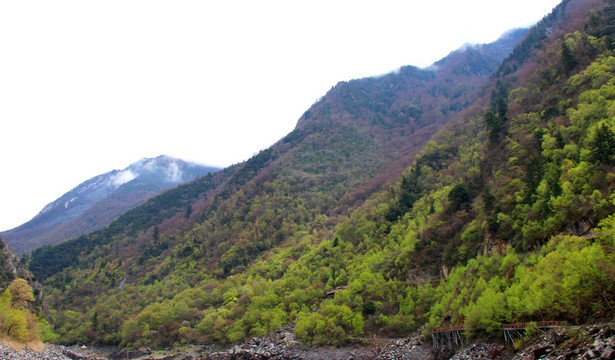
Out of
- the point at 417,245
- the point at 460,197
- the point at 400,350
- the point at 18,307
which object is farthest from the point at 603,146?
the point at 18,307

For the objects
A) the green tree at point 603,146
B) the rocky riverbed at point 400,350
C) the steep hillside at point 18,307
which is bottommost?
the rocky riverbed at point 400,350

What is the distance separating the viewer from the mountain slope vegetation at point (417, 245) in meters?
33.7

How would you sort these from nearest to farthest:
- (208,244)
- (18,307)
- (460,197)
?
(460,197) → (18,307) → (208,244)

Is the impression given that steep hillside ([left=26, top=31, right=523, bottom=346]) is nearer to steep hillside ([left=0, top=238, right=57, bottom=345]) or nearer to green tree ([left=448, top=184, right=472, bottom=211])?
steep hillside ([left=0, top=238, right=57, bottom=345])

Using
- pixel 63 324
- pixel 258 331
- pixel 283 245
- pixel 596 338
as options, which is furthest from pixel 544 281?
pixel 63 324

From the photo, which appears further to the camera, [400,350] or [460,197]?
[460,197]

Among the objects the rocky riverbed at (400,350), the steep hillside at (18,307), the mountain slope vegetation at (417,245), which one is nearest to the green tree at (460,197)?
the mountain slope vegetation at (417,245)

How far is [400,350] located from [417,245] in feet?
62.5

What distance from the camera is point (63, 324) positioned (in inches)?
4407

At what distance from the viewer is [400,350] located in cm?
4438

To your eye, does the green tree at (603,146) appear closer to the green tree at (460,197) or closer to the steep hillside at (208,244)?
the green tree at (460,197)

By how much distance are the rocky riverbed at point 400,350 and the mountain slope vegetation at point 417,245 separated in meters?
2.05

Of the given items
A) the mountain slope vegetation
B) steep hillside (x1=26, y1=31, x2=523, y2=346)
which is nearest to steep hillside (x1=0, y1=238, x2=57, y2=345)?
steep hillside (x1=26, y1=31, x2=523, y2=346)

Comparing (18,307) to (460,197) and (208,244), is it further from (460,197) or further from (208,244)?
(208,244)
